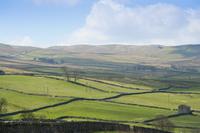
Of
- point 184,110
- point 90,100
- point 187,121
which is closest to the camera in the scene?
point 187,121

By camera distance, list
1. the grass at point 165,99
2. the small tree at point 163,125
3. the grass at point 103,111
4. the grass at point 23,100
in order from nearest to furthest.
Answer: the small tree at point 163,125
the grass at point 103,111
the grass at point 23,100
the grass at point 165,99

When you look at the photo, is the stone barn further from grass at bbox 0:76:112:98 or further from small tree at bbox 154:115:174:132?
grass at bbox 0:76:112:98

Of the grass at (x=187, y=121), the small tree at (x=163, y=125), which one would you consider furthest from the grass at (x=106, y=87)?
the small tree at (x=163, y=125)

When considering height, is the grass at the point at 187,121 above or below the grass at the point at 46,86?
below

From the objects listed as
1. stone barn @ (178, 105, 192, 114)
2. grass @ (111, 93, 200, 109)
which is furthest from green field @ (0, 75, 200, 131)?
stone barn @ (178, 105, 192, 114)

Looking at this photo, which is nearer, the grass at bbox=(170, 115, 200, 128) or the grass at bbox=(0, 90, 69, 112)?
the grass at bbox=(170, 115, 200, 128)

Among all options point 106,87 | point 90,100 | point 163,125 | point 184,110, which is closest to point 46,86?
point 106,87

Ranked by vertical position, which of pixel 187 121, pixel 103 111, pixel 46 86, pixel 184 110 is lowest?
pixel 187 121

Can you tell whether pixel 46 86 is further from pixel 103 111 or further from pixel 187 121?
pixel 187 121

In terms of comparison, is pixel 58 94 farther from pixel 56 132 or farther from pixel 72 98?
pixel 56 132

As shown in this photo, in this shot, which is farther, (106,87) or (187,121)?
(106,87)

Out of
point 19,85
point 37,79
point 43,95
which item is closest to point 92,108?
point 43,95

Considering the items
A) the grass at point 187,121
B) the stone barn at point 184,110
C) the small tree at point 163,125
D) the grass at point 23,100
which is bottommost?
Answer: the grass at point 187,121

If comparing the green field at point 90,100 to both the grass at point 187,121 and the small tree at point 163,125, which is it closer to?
the grass at point 187,121
